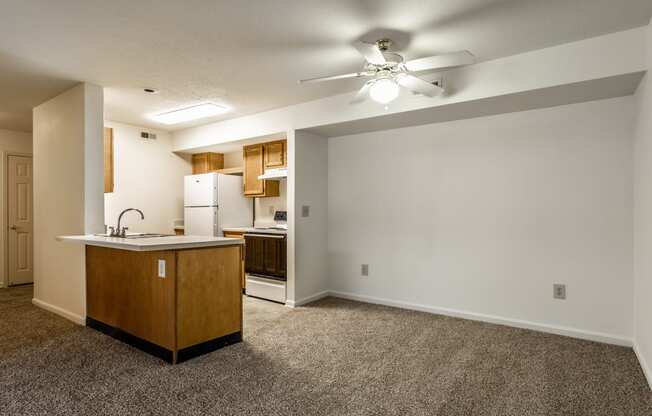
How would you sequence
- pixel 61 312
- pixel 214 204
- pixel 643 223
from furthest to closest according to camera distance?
pixel 214 204
pixel 61 312
pixel 643 223

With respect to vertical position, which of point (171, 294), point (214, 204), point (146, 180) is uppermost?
point (146, 180)

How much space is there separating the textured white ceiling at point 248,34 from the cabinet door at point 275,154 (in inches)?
49.9

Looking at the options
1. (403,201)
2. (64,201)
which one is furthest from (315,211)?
(64,201)

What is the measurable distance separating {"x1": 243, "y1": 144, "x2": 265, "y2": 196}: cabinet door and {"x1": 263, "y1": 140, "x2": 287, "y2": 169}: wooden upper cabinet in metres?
0.11

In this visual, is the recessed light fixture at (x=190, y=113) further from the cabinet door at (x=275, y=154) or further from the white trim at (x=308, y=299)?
the white trim at (x=308, y=299)

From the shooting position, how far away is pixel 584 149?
10.8ft

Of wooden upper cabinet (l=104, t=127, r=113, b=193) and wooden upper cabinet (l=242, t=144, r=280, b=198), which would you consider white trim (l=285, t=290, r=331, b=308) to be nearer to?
wooden upper cabinet (l=242, t=144, r=280, b=198)

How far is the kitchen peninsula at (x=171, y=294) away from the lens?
2.79 meters

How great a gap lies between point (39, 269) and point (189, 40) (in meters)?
3.51

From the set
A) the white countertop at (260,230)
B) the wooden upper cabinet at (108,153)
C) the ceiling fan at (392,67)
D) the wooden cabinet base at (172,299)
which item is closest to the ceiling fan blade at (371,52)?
the ceiling fan at (392,67)

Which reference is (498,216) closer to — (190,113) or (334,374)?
(334,374)

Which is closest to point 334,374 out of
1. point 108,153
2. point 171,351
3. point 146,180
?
point 171,351

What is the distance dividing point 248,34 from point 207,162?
3544 millimetres

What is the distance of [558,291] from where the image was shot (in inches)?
134
